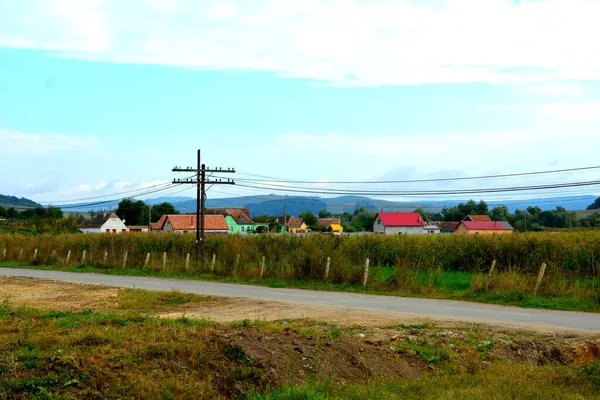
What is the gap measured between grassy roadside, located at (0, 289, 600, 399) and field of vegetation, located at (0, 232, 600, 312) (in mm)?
11913

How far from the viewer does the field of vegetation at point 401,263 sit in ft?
82.6

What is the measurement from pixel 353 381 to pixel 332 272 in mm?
20517

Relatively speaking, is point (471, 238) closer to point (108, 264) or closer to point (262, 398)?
point (108, 264)

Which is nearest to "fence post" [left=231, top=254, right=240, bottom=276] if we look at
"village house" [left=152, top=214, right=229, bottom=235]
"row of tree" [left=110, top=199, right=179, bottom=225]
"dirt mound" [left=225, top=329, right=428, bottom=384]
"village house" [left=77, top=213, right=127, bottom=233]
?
"dirt mound" [left=225, top=329, right=428, bottom=384]

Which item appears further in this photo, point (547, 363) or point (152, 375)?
point (547, 363)

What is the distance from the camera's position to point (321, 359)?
1021 centimetres

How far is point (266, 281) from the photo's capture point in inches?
1256

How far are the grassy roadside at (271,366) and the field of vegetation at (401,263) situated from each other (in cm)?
1191

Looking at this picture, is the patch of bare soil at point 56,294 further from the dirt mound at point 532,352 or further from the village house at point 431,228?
the village house at point 431,228

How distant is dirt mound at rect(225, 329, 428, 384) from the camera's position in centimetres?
970

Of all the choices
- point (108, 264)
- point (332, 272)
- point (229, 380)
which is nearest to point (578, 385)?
point (229, 380)

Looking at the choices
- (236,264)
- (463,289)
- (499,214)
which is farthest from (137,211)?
(463,289)

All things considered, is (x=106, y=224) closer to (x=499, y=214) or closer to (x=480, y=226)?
(x=480, y=226)

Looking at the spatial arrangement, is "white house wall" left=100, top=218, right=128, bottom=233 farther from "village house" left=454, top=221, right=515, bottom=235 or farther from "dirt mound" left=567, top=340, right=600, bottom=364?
"dirt mound" left=567, top=340, right=600, bottom=364
